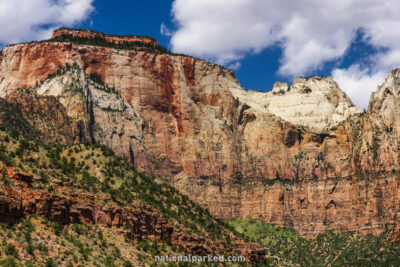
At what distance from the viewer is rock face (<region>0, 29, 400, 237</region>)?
174 meters

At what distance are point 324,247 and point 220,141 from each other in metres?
39.8

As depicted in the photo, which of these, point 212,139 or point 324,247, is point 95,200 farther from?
point 212,139

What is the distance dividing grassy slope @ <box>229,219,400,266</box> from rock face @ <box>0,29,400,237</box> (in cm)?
417

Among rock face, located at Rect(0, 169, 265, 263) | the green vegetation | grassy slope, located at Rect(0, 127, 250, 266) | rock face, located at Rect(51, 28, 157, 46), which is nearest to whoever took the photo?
grassy slope, located at Rect(0, 127, 250, 266)

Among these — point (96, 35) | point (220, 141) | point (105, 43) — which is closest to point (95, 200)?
point (220, 141)

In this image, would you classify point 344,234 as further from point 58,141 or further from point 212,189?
point 58,141

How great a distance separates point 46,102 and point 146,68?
4221cm

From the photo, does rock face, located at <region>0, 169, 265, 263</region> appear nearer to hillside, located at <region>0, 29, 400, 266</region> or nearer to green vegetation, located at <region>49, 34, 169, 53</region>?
hillside, located at <region>0, 29, 400, 266</region>

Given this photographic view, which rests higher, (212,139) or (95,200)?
(212,139)

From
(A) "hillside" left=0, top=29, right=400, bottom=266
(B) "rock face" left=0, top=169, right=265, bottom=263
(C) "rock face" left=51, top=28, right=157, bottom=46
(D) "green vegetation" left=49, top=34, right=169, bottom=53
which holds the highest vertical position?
(C) "rock face" left=51, top=28, right=157, bottom=46

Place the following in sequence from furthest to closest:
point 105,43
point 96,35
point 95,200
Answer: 1. point 96,35
2. point 105,43
3. point 95,200

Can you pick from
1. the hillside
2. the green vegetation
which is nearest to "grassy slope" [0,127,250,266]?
the hillside

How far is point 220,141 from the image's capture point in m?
193

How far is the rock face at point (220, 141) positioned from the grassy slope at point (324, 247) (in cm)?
417
